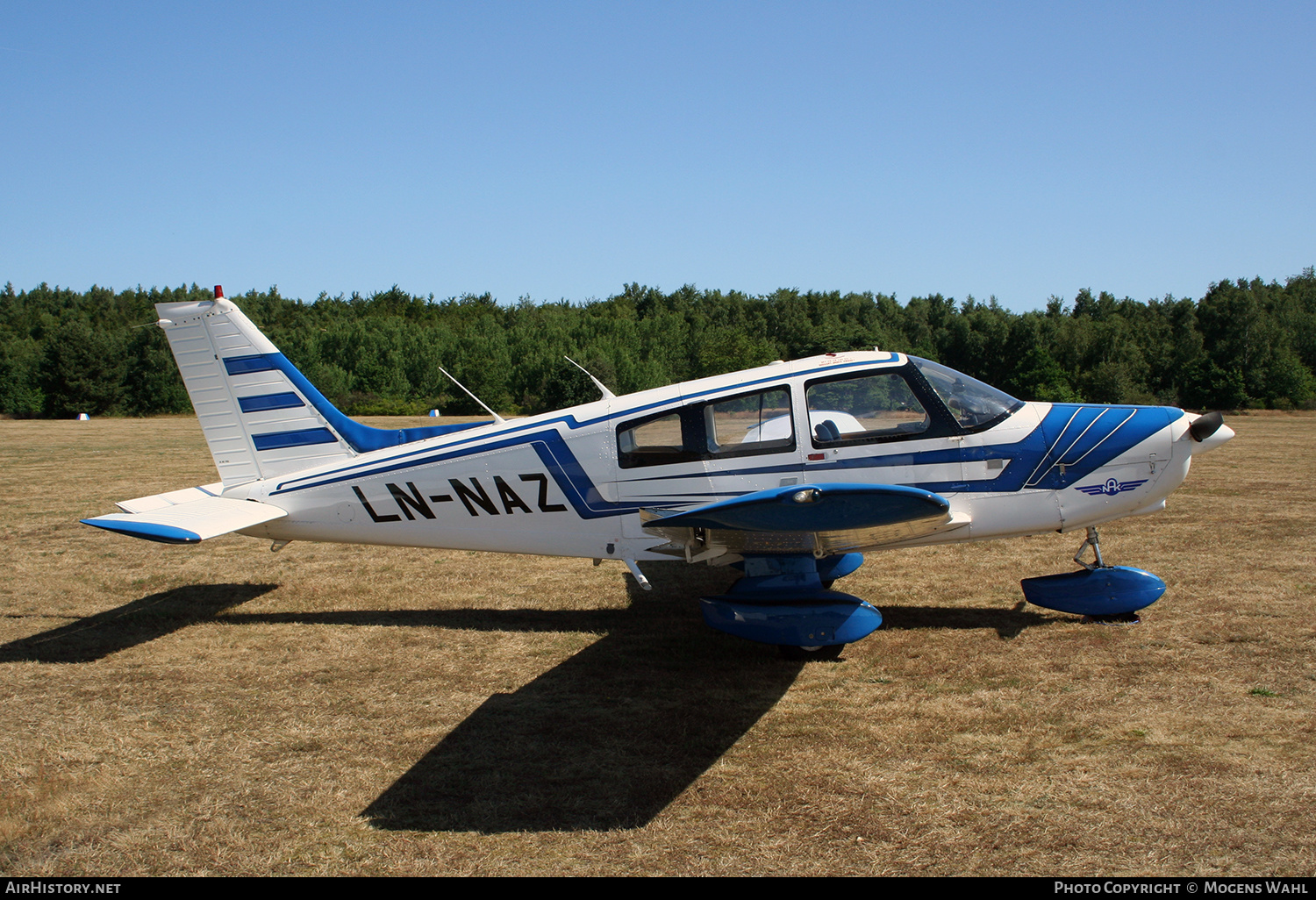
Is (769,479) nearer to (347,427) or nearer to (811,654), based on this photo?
(811,654)

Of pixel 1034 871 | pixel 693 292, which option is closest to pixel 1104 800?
pixel 1034 871

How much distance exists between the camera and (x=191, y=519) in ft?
20.1

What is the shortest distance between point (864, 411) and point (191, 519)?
521 centimetres

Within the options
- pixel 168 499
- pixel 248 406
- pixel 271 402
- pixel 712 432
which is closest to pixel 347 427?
pixel 271 402

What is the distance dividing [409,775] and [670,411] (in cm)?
314

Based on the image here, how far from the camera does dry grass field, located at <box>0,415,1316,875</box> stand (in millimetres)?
3609

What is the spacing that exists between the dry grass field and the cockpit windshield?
1720 millimetres

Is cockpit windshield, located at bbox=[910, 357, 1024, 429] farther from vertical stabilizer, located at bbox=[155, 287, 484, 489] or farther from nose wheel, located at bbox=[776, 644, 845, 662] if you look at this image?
vertical stabilizer, located at bbox=[155, 287, 484, 489]

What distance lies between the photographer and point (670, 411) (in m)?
6.21

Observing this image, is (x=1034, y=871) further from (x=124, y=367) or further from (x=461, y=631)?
(x=124, y=367)

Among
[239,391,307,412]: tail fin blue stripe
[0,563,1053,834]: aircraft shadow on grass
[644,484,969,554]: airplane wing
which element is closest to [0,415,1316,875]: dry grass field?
[0,563,1053,834]: aircraft shadow on grass

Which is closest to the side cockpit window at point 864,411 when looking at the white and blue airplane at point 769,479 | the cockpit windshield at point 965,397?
the white and blue airplane at point 769,479

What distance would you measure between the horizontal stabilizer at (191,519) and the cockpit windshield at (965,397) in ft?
17.6

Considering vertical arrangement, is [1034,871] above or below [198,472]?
below
